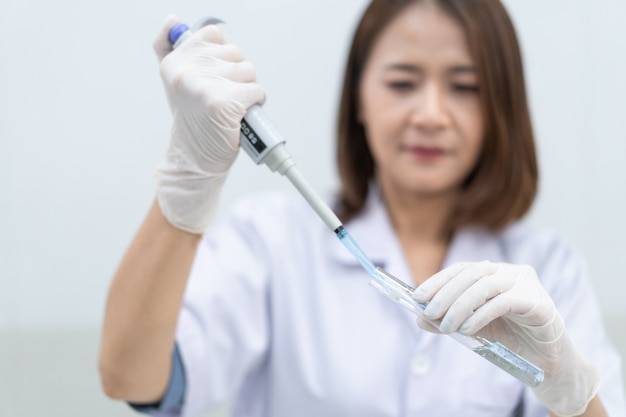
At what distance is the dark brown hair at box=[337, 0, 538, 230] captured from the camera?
1.08m

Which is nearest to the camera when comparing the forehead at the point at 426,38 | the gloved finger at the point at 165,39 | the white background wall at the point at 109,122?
the gloved finger at the point at 165,39

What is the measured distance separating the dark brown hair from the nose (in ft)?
0.21

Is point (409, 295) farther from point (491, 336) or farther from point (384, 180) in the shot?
point (384, 180)

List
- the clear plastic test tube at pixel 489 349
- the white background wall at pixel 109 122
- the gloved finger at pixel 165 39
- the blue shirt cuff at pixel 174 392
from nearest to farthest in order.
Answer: the clear plastic test tube at pixel 489 349, the gloved finger at pixel 165 39, the blue shirt cuff at pixel 174 392, the white background wall at pixel 109 122

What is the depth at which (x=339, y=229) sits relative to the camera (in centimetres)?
74

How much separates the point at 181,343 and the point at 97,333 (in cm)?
40

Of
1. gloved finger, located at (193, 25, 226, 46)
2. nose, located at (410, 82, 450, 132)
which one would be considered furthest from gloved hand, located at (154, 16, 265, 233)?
nose, located at (410, 82, 450, 132)

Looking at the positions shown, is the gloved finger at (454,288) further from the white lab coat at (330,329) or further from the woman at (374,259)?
the white lab coat at (330,329)

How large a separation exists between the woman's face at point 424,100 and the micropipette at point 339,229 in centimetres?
36

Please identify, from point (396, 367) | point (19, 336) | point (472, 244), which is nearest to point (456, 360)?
point (396, 367)

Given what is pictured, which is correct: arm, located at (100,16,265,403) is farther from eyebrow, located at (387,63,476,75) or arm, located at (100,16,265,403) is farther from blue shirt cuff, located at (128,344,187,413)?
eyebrow, located at (387,63,476,75)

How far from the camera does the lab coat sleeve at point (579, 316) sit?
100 cm

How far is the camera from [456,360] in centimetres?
105

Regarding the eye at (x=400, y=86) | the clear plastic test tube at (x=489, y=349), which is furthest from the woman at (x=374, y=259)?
the clear plastic test tube at (x=489, y=349)
